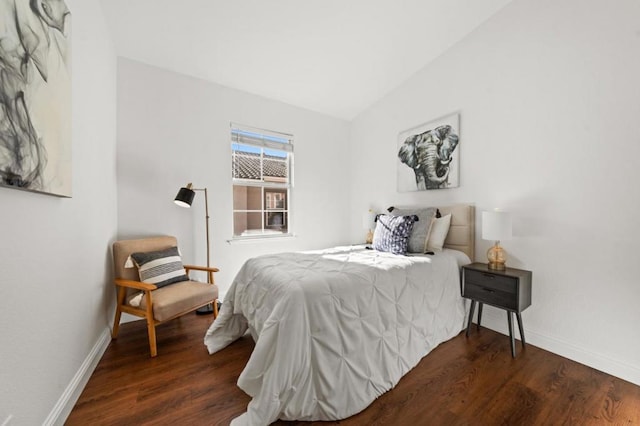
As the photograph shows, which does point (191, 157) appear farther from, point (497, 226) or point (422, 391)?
point (497, 226)

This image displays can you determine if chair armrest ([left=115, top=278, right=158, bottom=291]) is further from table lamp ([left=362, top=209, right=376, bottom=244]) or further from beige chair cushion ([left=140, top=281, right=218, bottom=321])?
table lamp ([left=362, top=209, right=376, bottom=244])

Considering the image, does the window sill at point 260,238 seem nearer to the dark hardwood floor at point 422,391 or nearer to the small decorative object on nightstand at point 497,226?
the dark hardwood floor at point 422,391

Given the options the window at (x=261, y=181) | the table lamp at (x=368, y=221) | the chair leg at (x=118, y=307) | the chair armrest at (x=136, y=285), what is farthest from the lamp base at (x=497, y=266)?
the chair leg at (x=118, y=307)

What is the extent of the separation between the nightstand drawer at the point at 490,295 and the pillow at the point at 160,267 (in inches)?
108

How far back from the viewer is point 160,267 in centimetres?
235

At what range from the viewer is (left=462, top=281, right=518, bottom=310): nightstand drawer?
79.5 inches

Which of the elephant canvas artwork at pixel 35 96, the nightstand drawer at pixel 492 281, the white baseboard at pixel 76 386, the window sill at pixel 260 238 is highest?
the elephant canvas artwork at pixel 35 96

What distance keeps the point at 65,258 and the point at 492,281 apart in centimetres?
304

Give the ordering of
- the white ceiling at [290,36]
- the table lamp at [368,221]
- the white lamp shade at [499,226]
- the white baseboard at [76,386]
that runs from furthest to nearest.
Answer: the table lamp at [368,221] → the white ceiling at [290,36] → the white lamp shade at [499,226] → the white baseboard at [76,386]

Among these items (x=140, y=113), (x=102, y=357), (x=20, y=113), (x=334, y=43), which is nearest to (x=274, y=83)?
(x=334, y=43)

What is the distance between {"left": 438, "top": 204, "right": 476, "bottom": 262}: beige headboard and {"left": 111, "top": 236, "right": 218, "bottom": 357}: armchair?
2543mm

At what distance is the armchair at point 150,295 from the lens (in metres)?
1.98

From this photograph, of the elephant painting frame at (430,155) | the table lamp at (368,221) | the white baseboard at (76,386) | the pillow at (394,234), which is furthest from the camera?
the table lamp at (368,221)

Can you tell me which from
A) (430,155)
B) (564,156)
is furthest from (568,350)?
(430,155)
